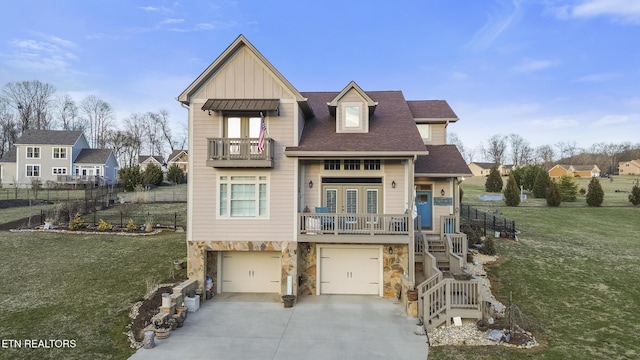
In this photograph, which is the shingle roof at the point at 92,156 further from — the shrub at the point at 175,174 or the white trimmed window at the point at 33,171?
the shrub at the point at 175,174

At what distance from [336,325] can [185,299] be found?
5062 mm

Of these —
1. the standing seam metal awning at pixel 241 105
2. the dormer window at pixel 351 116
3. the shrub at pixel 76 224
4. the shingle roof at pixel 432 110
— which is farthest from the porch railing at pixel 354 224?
the shrub at pixel 76 224

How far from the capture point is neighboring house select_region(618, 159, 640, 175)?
87188mm

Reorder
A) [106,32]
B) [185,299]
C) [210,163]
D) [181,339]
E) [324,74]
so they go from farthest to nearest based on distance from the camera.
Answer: [324,74], [106,32], [210,163], [185,299], [181,339]

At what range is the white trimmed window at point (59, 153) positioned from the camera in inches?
1693

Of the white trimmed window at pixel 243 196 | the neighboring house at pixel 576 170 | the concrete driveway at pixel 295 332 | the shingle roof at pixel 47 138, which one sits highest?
the shingle roof at pixel 47 138

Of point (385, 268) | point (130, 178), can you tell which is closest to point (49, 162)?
point (130, 178)

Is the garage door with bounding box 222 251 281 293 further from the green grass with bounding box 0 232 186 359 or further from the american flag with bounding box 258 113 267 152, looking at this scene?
the american flag with bounding box 258 113 267 152

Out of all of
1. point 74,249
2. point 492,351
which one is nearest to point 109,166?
point 74,249

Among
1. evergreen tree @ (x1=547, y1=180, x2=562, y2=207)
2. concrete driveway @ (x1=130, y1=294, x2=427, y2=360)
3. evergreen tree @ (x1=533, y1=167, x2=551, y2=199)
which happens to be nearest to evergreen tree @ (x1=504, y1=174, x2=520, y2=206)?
evergreen tree @ (x1=547, y1=180, x2=562, y2=207)

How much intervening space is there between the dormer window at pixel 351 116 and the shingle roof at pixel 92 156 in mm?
42633

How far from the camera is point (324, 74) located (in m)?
26.6

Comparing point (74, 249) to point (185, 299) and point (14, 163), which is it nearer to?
point (185, 299)

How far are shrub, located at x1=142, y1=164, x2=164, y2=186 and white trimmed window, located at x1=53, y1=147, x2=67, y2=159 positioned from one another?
1244 cm
